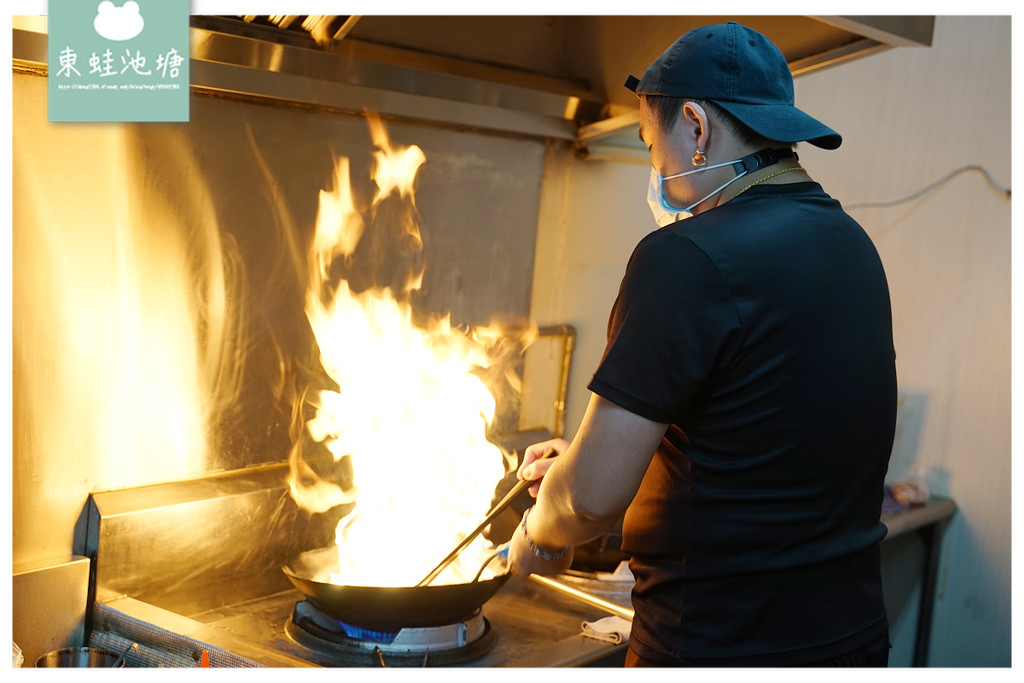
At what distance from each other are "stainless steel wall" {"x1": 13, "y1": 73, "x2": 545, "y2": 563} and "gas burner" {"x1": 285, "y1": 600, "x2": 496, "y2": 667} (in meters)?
0.40

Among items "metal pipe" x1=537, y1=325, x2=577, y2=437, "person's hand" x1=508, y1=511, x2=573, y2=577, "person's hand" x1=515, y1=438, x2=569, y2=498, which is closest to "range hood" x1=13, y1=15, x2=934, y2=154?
"metal pipe" x1=537, y1=325, x2=577, y2=437

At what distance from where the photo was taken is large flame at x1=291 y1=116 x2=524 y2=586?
1654mm

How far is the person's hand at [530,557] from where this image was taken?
1.12 m

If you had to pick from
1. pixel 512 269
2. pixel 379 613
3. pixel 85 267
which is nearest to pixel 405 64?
→ pixel 512 269

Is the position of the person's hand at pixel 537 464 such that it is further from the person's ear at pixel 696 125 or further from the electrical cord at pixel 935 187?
the electrical cord at pixel 935 187

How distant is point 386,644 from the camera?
1.35 m

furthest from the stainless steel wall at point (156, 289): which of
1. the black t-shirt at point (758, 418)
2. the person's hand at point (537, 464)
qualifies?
the black t-shirt at point (758, 418)

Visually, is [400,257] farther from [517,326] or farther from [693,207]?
[693,207]

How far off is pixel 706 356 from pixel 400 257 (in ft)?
3.50

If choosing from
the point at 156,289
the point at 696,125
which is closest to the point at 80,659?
the point at 156,289

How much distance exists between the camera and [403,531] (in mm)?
1640

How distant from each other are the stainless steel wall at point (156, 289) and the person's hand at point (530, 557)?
27.1 inches

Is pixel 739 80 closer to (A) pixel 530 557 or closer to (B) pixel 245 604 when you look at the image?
(A) pixel 530 557

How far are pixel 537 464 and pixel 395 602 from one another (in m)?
0.33
